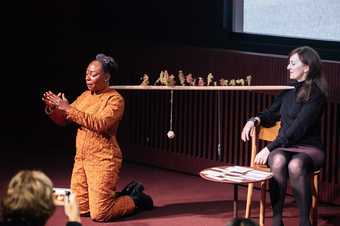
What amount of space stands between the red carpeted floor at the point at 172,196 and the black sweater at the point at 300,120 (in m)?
0.64

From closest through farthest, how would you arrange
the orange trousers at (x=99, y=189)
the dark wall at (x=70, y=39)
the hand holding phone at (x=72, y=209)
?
1. the hand holding phone at (x=72, y=209)
2. the orange trousers at (x=99, y=189)
3. the dark wall at (x=70, y=39)

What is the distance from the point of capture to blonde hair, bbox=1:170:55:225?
3.24m

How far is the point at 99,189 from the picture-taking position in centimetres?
590

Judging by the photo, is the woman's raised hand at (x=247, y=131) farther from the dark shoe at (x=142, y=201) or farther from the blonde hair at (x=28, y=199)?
the blonde hair at (x=28, y=199)

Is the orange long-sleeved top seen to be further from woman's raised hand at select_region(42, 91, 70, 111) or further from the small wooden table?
the small wooden table

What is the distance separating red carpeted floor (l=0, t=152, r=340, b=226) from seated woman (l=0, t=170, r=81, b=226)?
2608mm

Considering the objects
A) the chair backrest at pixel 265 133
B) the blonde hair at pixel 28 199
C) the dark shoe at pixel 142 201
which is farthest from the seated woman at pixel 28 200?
the dark shoe at pixel 142 201

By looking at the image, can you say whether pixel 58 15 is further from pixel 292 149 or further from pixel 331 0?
pixel 292 149

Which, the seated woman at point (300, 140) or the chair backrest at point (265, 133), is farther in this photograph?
the chair backrest at point (265, 133)

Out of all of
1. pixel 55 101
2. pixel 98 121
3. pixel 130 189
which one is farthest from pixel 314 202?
pixel 55 101

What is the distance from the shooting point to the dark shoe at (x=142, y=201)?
616 cm

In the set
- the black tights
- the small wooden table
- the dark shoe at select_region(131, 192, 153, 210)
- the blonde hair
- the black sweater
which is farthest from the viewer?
the dark shoe at select_region(131, 192, 153, 210)

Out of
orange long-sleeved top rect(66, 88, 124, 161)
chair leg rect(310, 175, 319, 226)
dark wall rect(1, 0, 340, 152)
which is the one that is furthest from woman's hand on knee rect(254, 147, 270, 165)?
dark wall rect(1, 0, 340, 152)

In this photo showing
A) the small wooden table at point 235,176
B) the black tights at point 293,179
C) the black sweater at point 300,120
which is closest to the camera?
the small wooden table at point 235,176
